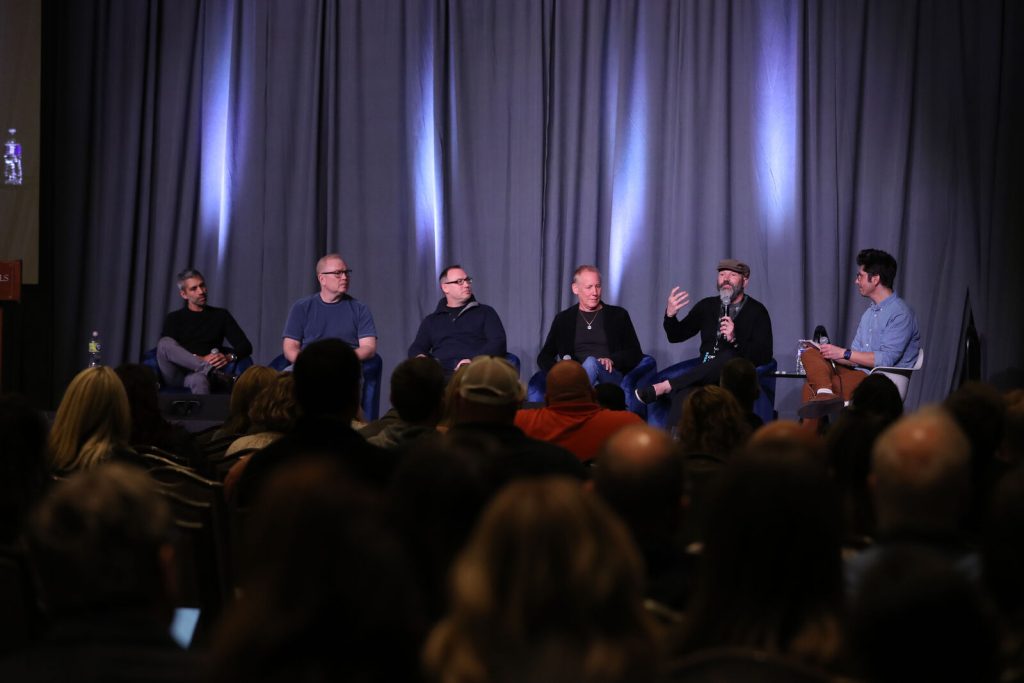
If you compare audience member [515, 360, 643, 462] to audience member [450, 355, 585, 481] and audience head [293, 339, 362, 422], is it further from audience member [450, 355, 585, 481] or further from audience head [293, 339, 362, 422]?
audience head [293, 339, 362, 422]

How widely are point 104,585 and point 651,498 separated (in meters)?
0.89

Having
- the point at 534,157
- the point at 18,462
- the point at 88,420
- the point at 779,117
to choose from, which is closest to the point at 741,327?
the point at 779,117

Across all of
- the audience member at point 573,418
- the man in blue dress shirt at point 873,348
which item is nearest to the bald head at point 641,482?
the audience member at point 573,418

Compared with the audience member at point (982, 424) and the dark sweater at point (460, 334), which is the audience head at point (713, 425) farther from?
the dark sweater at point (460, 334)

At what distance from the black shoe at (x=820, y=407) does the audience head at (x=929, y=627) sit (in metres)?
5.58

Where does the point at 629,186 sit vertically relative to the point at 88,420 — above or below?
above

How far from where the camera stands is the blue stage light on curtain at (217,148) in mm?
9141

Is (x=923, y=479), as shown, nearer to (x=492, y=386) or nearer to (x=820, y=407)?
(x=492, y=386)

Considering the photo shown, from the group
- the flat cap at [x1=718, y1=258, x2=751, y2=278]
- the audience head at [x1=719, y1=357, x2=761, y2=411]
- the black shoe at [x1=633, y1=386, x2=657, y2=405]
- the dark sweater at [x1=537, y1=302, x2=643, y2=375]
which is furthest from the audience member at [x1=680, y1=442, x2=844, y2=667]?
the flat cap at [x1=718, y1=258, x2=751, y2=278]

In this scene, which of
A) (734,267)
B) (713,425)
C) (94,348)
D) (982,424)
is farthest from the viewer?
(94,348)

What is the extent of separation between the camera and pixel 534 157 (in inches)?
345

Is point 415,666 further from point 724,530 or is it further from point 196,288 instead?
point 196,288

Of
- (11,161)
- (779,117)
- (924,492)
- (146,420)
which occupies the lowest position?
(146,420)

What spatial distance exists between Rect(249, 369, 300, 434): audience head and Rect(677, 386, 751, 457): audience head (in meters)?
1.23
